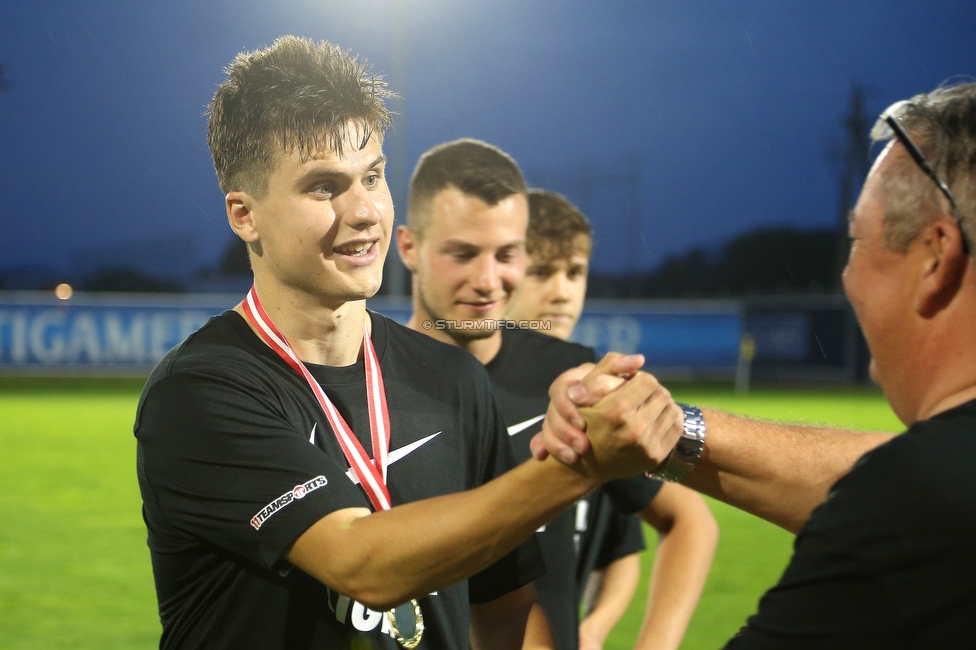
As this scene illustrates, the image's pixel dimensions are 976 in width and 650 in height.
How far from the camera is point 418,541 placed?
6.21ft

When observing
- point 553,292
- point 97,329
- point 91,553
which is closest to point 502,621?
point 553,292

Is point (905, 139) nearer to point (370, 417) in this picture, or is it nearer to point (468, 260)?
point (370, 417)

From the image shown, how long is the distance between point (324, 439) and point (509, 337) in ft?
5.14

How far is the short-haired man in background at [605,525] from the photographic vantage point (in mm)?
3342

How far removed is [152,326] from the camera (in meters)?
23.8

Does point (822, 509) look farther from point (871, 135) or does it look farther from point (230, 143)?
point (230, 143)

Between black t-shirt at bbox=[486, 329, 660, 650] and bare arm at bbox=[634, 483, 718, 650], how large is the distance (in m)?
0.10

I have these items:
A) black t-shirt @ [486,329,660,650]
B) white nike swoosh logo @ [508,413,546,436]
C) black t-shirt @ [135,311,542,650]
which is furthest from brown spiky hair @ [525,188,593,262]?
black t-shirt @ [135,311,542,650]

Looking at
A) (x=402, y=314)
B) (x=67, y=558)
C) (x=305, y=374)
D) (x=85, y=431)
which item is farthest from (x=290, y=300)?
(x=402, y=314)

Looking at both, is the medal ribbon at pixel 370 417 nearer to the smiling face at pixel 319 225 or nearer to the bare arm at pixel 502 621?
the smiling face at pixel 319 225

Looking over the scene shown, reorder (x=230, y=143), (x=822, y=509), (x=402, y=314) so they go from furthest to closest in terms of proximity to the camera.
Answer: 1. (x=402, y=314)
2. (x=230, y=143)
3. (x=822, y=509)

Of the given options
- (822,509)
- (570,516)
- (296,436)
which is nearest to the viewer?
(822,509)

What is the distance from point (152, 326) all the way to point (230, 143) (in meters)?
22.7

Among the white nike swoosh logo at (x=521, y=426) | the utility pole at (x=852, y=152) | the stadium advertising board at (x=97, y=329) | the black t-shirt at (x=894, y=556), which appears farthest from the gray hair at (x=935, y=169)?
the utility pole at (x=852, y=152)
